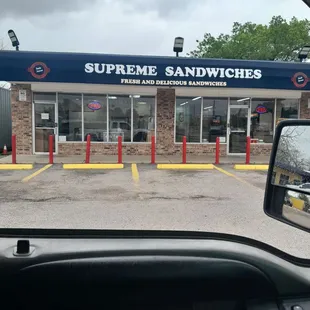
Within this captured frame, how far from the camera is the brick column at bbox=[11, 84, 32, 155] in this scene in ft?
46.9

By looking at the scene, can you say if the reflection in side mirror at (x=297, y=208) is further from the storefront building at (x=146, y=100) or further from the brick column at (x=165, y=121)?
the brick column at (x=165, y=121)

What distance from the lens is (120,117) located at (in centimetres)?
1509

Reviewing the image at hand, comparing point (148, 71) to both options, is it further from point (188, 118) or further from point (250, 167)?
point (250, 167)

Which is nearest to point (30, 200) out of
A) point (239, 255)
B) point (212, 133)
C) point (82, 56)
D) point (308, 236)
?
point (308, 236)

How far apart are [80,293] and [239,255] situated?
78 centimetres

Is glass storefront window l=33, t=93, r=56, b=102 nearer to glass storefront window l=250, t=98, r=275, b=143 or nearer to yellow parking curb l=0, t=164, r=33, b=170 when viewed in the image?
yellow parking curb l=0, t=164, r=33, b=170

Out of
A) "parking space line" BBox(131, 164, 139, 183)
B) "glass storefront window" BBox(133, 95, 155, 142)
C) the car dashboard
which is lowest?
"parking space line" BBox(131, 164, 139, 183)

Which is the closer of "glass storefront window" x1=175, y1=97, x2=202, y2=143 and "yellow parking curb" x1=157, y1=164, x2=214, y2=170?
"yellow parking curb" x1=157, y1=164, x2=214, y2=170

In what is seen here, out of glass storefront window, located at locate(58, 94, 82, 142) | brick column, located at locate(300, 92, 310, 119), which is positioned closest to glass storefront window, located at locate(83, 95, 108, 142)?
glass storefront window, located at locate(58, 94, 82, 142)

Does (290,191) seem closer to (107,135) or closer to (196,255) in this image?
(196,255)

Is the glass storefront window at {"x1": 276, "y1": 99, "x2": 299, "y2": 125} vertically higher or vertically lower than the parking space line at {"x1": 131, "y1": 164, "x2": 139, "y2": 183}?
higher

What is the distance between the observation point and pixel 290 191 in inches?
67.8

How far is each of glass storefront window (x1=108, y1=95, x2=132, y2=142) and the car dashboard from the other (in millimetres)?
13473

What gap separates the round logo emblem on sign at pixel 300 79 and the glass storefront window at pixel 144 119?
5876mm
